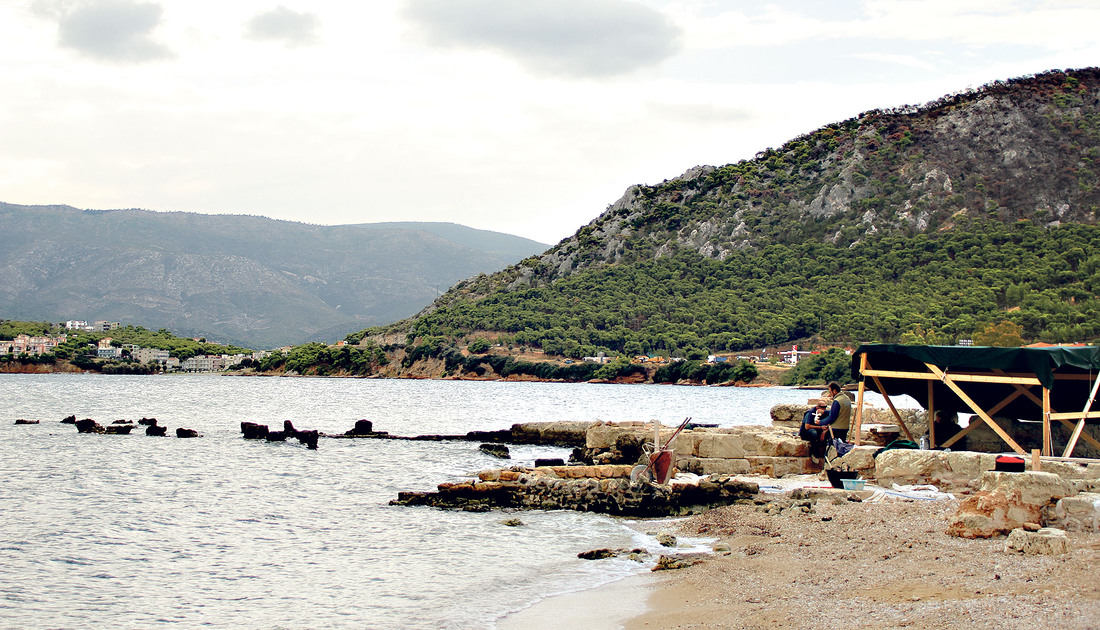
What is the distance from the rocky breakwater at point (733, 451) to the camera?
70.8ft

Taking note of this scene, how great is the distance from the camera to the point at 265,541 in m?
17.7

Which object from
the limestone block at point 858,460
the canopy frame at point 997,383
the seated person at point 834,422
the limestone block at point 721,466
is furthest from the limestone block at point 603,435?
the limestone block at point 858,460

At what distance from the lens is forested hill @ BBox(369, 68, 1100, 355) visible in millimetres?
100200

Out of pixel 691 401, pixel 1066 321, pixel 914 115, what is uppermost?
pixel 914 115

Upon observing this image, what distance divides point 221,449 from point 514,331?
9609 centimetres

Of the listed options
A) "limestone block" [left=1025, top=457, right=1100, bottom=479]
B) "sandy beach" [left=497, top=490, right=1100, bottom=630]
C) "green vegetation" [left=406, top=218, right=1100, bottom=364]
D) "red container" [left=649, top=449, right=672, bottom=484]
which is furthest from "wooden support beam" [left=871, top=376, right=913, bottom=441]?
"green vegetation" [left=406, top=218, right=1100, bottom=364]

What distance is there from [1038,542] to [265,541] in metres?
13.2

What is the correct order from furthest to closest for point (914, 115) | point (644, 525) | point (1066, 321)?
point (914, 115)
point (1066, 321)
point (644, 525)

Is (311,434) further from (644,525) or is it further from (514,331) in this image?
(514,331)

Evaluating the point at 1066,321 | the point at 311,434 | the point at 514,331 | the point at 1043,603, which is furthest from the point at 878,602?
the point at 514,331

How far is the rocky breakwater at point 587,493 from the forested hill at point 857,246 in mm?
79302

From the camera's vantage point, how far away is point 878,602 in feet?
32.4

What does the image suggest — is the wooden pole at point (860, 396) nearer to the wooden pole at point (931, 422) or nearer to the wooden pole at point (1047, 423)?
the wooden pole at point (931, 422)

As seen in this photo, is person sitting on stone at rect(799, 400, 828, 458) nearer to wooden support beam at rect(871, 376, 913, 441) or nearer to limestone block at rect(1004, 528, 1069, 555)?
wooden support beam at rect(871, 376, 913, 441)
